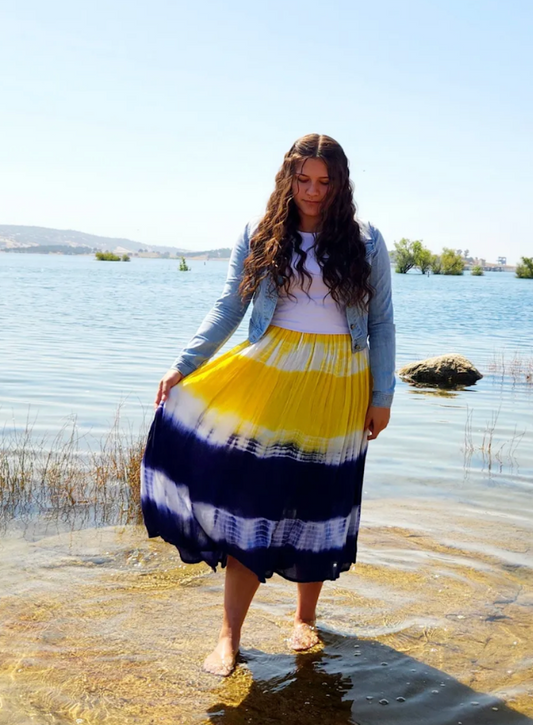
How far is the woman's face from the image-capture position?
354cm

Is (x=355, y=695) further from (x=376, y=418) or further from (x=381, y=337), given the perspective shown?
(x=381, y=337)

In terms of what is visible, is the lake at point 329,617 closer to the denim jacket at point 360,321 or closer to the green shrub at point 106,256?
the denim jacket at point 360,321

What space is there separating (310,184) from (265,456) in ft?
4.04

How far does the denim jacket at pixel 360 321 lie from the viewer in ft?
11.8

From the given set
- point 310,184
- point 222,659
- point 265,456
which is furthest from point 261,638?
point 310,184

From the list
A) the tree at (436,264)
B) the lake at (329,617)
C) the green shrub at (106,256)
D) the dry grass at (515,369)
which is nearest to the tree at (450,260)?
the tree at (436,264)

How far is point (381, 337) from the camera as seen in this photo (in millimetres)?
3676

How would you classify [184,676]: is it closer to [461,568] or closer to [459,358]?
[461,568]

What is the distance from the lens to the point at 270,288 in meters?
3.56

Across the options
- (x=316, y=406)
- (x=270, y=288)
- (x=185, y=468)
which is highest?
(x=270, y=288)

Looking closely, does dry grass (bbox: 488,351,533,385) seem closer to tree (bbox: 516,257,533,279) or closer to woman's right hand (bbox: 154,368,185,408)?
woman's right hand (bbox: 154,368,185,408)

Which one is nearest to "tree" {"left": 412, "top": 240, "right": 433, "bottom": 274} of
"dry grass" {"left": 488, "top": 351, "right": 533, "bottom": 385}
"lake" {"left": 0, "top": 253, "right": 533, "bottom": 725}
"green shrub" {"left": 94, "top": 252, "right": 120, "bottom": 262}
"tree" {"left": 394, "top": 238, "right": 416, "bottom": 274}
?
Answer: "tree" {"left": 394, "top": 238, "right": 416, "bottom": 274}

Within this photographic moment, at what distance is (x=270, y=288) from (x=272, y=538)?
1106 millimetres

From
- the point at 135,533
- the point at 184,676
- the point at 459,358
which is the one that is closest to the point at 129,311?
the point at 459,358
